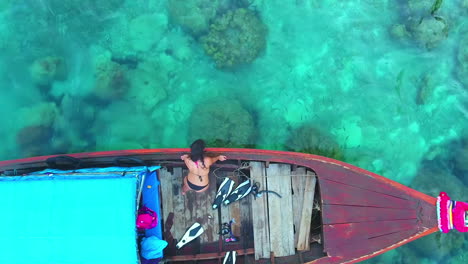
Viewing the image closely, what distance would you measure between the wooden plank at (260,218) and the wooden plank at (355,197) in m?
1.13

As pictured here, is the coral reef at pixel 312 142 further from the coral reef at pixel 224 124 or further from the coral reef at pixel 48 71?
the coral reef at pixel 48 71

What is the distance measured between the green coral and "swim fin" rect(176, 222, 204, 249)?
3940 mm

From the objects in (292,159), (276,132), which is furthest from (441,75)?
(292,159)

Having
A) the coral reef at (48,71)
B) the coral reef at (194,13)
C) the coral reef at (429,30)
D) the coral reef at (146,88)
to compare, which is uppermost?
the coral reef at (194,13)

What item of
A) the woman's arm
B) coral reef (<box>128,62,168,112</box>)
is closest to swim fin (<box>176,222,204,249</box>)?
the woman's arm

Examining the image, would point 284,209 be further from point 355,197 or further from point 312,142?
point 312,142

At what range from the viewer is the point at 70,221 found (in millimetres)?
5301

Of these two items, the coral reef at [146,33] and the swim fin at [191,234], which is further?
the coral reef at [146,33]

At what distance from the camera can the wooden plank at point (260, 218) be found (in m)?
6.47

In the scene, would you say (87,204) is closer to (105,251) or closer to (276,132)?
(105,251)

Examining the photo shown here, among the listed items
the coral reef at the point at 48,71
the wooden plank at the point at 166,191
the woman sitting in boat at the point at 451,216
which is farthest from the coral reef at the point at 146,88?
the woman sitting in boat at the point at 451,216

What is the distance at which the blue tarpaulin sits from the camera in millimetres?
5266

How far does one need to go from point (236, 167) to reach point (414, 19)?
635 cm

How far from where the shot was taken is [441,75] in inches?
350
